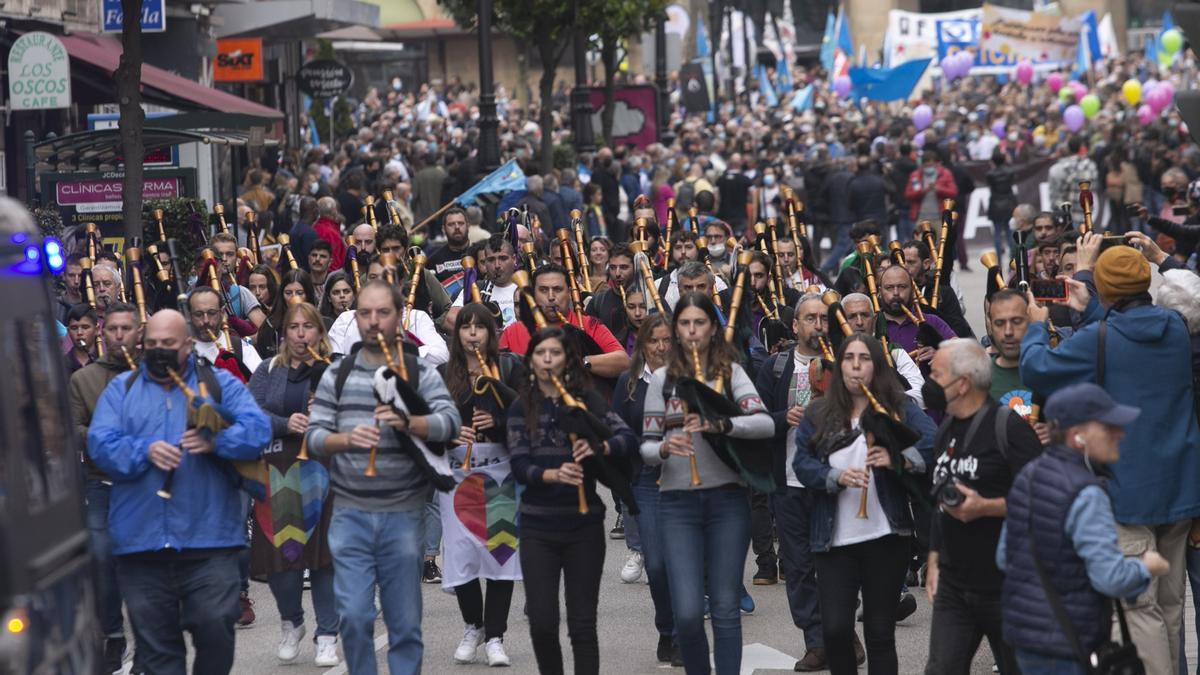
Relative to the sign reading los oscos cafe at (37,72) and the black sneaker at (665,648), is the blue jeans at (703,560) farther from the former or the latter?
the sign reading los oscos cafe at (37,72)

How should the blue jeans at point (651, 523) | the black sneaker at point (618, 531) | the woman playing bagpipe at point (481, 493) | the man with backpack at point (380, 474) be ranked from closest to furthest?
1. the man with backpack at point (380, 474)
2. the blue jeans at point (651, 523)
3. the woman playing bagpipe at point (481, 493)
4. the black sneaker at point (618, 531)

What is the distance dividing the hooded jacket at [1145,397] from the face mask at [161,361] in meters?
3.08

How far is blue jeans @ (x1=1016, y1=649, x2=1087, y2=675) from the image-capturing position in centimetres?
626

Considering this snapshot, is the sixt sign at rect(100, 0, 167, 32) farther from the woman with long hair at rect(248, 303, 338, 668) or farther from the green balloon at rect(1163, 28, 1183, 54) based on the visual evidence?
the green balloon at rect(1163, 28, 1183, 54)

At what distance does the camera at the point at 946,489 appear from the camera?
23.0 feet

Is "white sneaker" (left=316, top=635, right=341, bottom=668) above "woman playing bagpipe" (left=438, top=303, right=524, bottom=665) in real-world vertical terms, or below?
below

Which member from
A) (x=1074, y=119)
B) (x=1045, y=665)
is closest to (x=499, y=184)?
(x=1045, y=665)

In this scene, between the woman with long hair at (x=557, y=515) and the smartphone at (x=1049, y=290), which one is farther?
the smartphone at (x=1049, y=290)

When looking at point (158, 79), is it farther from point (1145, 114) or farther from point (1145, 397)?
point (1145, 114)

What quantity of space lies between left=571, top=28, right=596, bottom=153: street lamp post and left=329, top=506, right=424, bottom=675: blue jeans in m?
22.7

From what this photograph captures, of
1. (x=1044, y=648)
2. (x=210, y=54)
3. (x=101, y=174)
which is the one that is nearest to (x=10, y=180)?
(x=101, y=174)

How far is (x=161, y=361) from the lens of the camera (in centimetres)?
754

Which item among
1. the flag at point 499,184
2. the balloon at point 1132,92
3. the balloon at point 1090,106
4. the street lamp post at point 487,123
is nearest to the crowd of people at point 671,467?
the flag at point 499,184

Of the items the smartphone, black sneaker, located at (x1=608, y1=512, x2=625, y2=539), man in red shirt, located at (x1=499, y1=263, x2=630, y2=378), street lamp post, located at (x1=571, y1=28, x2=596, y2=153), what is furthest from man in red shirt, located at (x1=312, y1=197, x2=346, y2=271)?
street lamp post, located at (x1=571, y1=28, x2=596, y2=153)
